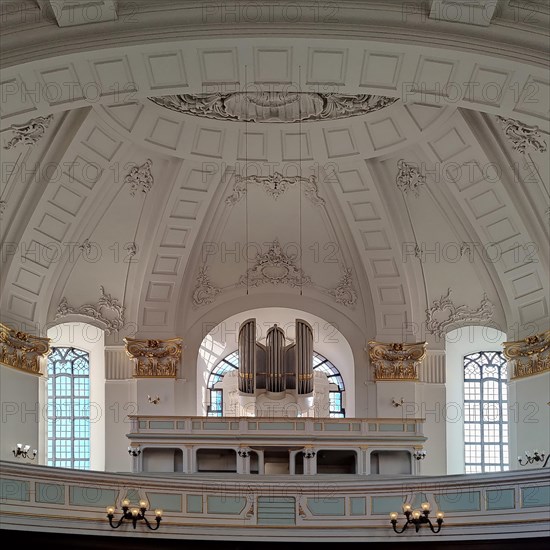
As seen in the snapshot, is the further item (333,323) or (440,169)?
(333,323)

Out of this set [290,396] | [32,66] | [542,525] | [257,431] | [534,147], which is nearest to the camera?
[32,66]

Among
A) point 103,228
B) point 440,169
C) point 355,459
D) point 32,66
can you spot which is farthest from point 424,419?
point 32,66

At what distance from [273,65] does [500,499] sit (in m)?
9.78

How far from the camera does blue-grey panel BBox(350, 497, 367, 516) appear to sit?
2659cm

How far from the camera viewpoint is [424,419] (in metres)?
31.8

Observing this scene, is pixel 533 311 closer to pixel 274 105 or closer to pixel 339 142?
pixel 339 142

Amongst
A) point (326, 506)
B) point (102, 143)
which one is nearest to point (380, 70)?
point (326, 506)

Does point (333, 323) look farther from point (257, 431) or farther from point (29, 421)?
point (29, 421)

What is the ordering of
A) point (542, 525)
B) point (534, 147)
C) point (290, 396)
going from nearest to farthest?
point (542, 525) → point (534, 147) → point (290, 396)

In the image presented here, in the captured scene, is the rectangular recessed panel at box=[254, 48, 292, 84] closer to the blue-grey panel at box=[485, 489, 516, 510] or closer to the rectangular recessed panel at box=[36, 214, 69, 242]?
the rectangular recessed panel at box=[36, 214, 69, 242]

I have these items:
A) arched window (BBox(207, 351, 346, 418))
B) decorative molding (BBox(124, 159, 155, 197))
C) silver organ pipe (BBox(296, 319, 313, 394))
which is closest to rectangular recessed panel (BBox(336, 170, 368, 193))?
silver organ pipe (BBox(296, 319, 313, 394))

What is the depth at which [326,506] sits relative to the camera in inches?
1050

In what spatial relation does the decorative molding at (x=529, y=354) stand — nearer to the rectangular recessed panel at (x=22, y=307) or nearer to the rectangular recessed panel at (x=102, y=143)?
the rectangular recessed panel at (x=102, y=143)

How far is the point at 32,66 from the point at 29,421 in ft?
36.3
